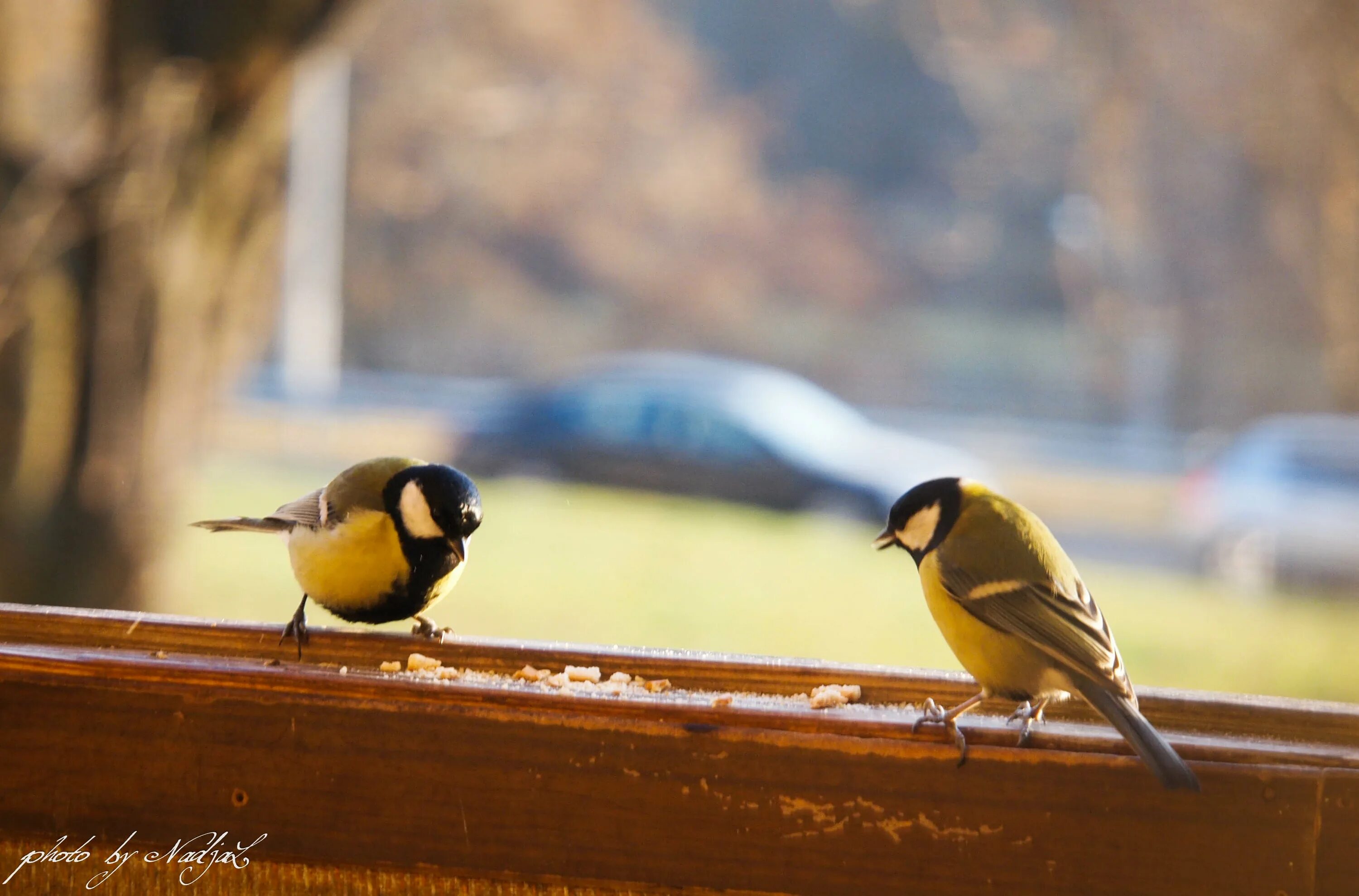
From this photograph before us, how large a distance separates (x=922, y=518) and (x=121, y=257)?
297cm

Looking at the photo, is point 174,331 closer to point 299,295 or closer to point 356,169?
point 299,295

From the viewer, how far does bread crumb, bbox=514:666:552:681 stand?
1668 mm

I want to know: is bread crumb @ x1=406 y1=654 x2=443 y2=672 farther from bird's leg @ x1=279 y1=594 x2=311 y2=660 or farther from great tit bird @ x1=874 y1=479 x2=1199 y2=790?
great tit bird @ x1=874 y1=479 x2=1199 y2=790

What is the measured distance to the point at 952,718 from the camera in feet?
4.92

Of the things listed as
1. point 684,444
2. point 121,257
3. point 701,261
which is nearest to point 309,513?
point 121,257

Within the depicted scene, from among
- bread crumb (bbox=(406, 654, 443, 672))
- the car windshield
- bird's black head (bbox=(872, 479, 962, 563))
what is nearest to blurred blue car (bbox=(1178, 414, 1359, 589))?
the car windshield

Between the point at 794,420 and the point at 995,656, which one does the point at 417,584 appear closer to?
the point at 995,656

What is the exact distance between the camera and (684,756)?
1.38m

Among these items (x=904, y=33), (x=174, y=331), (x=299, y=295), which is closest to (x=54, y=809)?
(x=174, y=331)

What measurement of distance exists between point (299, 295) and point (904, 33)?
8546mm

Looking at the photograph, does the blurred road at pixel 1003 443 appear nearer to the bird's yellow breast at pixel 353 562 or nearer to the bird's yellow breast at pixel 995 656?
the bird's yellow breast at pixel 995 656

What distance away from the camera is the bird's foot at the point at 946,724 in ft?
4.44

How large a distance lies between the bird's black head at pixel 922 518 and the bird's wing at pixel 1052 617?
0.13m
